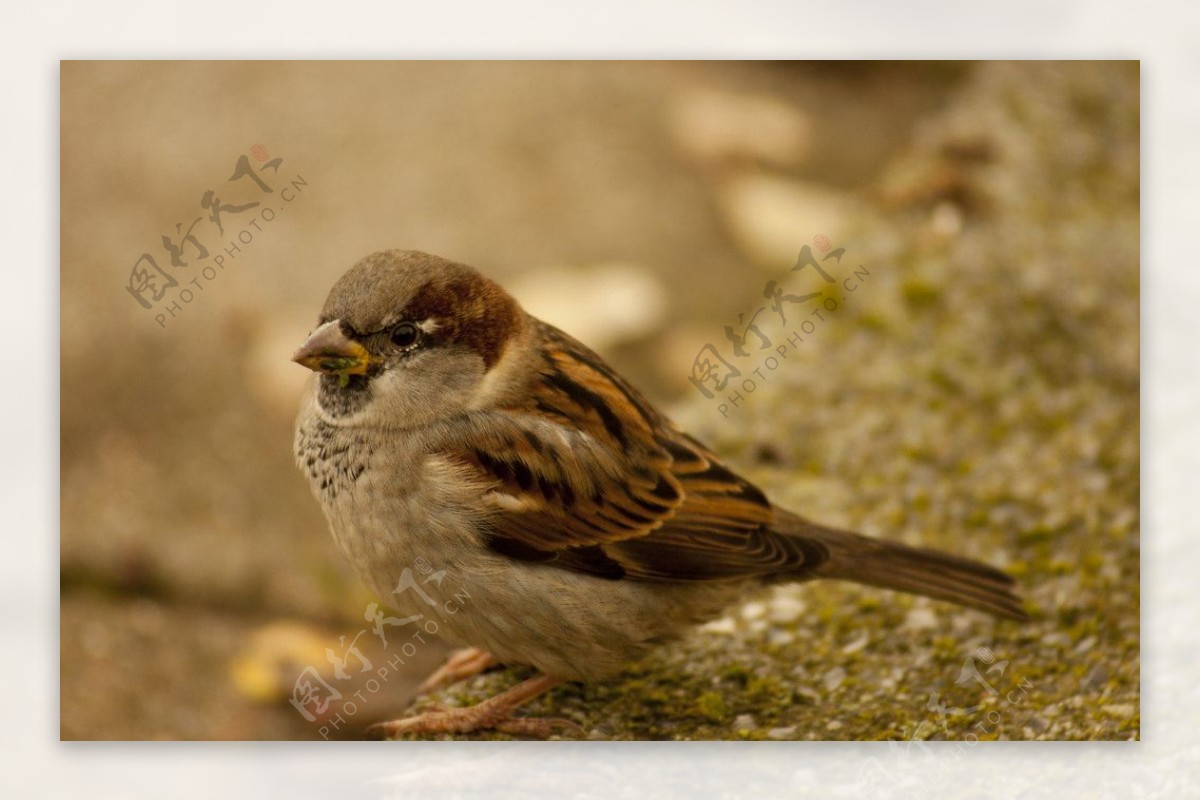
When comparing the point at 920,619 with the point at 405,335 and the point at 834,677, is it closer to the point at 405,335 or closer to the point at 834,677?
the point at 834,677

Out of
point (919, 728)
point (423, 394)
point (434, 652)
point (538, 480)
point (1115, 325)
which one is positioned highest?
point (1115, 325)

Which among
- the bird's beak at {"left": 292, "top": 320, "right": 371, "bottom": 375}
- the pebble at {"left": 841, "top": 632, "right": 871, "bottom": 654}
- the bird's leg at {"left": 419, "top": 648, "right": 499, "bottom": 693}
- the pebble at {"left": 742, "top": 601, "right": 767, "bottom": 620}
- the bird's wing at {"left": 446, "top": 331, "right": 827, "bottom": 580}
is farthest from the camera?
the pebble at {"left": 742, "top": 601, "right": 767, "bottom": 620}

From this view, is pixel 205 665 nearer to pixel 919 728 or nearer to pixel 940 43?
pixel 919 728

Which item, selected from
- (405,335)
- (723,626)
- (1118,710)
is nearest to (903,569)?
(723,626)

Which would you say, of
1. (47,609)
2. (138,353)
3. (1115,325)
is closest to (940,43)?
(1115,325)

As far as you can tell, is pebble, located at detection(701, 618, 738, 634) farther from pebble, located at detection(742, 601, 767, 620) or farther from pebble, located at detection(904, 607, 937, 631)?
pebble, located at detection(904, 607, 937, 631)

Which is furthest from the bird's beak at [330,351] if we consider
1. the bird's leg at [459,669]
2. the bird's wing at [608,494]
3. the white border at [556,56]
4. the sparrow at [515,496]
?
the white border at [556,56]

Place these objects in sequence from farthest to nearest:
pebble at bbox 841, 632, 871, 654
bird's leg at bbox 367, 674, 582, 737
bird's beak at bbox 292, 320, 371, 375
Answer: pebble at bbox 841, 632, 871, 654 → bird's leg at bbox 367, 674, 582, 737 → bird's beak at bbox 292, 320, 371, 375

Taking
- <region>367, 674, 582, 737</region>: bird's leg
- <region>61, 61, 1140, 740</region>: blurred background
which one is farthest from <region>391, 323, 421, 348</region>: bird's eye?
<region>367, 674, 582, 737</region>: bird's leg
